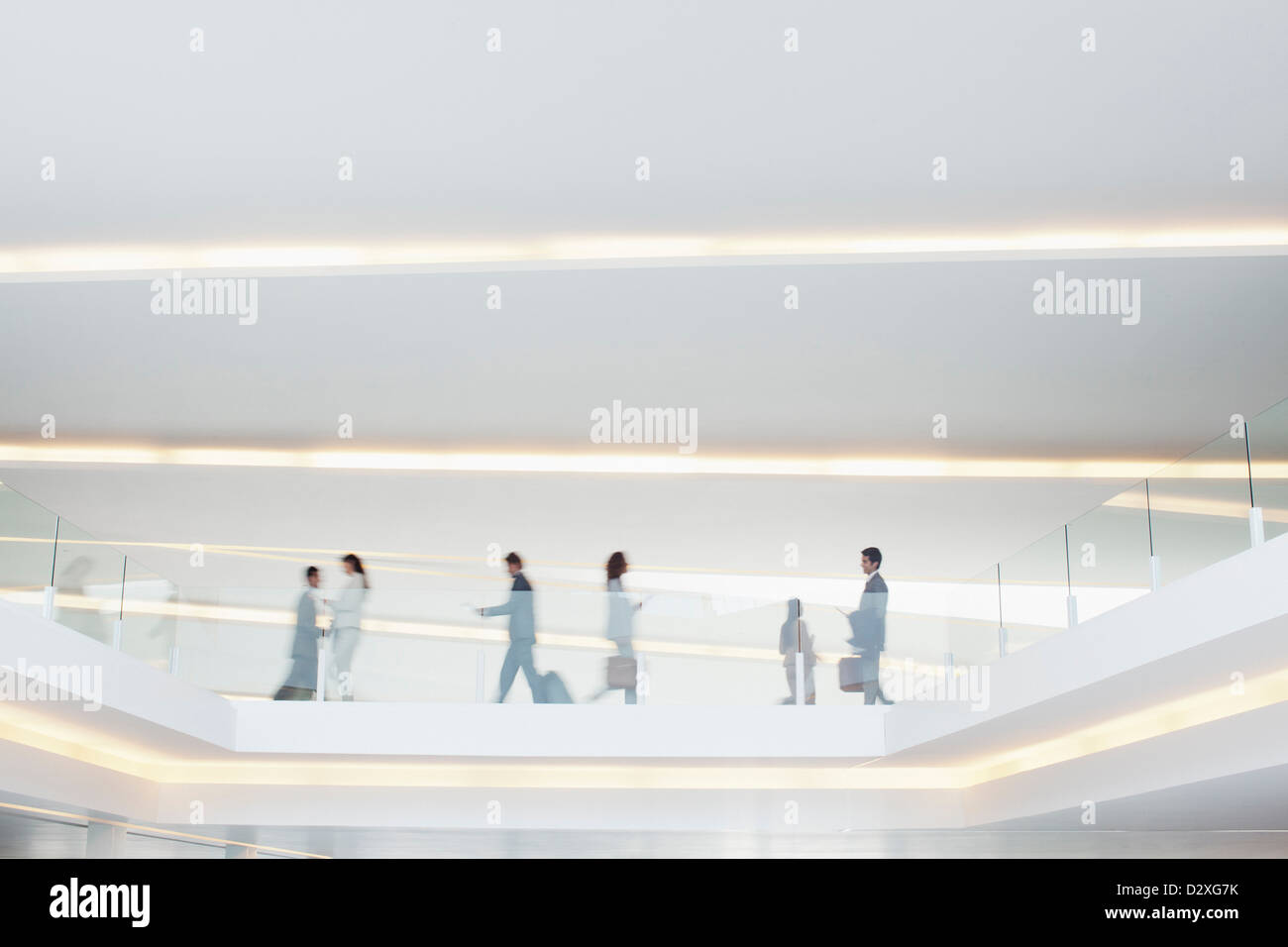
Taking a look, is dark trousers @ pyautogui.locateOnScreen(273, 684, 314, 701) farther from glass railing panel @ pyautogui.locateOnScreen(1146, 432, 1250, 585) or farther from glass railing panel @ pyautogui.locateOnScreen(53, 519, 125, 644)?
glass railing panel @ pyautogui.locateOnScreen(1146, 432, 1250, 585)

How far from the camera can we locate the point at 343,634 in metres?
8.73

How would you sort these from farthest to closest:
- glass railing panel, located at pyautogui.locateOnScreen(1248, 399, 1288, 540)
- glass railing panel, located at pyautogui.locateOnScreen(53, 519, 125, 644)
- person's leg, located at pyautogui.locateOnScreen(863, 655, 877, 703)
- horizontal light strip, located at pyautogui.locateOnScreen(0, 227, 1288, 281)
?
person's leg, located at pyautogui.locateOnScreen(863, 655, 877, 703), horizontal light strip, located at pyautogui.locateOnScreen(0, 227, 1288, 281), glass railing panel, located at pyautogui.locateOnScreen(53, 519, 125, 644), glass railing panel, located at pyautogui.locateOnScreen(1248, 399, 1288, 540)

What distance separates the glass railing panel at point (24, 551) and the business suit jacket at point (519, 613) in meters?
3.07

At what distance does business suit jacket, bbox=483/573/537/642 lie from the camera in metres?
8.66

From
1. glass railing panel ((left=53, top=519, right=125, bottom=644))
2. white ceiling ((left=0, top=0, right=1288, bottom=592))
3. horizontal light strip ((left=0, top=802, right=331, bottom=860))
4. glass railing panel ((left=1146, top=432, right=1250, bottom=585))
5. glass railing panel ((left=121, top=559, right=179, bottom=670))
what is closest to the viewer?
glass railing panel ((left=1146, top=432, right=1250, bottom=585))

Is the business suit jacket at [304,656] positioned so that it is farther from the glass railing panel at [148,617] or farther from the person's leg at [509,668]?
the person's leg at [509,668]

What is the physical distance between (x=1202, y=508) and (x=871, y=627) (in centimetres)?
341

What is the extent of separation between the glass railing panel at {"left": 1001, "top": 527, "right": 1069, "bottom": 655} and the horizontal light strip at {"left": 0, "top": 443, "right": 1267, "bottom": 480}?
336cm

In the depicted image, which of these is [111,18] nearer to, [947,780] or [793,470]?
[793,470]

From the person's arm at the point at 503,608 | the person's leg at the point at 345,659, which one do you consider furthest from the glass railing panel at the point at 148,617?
the person's arm at the point at 503,608

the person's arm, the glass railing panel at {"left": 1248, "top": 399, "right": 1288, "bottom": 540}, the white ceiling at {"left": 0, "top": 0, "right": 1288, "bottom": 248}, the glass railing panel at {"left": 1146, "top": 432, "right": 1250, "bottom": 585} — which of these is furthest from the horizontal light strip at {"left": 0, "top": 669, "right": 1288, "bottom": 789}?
the glass railing panel at {"left": 1248, "top": 399, "right": 1288, "bottom": 540}

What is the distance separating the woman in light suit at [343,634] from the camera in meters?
8.69

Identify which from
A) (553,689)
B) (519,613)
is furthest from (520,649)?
(553,689)

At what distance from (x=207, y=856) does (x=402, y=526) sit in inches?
190
